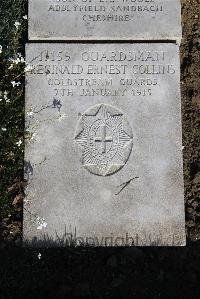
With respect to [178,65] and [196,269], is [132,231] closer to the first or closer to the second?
[196,269]

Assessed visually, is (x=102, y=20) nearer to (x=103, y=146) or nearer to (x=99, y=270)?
(x=103, y=146)

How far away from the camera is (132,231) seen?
481 centimetres

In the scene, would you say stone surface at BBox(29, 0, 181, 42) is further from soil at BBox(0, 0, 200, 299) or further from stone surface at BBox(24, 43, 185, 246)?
soil at BBox(0, 0, 200, 299)

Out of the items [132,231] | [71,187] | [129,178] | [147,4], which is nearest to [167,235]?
[132,231]

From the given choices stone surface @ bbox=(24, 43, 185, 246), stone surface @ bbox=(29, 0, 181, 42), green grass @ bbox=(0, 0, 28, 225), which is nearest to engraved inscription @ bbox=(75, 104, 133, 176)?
stone surface @ bbox=(24, 43, 185, 246)

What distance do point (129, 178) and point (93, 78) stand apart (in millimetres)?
1065

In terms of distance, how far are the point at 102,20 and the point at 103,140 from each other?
4.01 ft

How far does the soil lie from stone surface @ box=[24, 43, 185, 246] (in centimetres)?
18

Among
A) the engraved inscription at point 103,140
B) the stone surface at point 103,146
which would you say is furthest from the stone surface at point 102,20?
the engraved inscription at point 103,140

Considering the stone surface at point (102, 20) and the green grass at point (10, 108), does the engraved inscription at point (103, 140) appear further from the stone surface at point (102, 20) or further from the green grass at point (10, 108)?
the stone surface at point (102, 20)

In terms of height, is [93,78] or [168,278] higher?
[93,78]

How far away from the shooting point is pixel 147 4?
500 cm

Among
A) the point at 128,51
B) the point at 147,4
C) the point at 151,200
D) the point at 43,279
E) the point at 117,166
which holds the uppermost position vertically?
the point at 147,4

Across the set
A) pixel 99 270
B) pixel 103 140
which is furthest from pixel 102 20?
pixel 99 270
